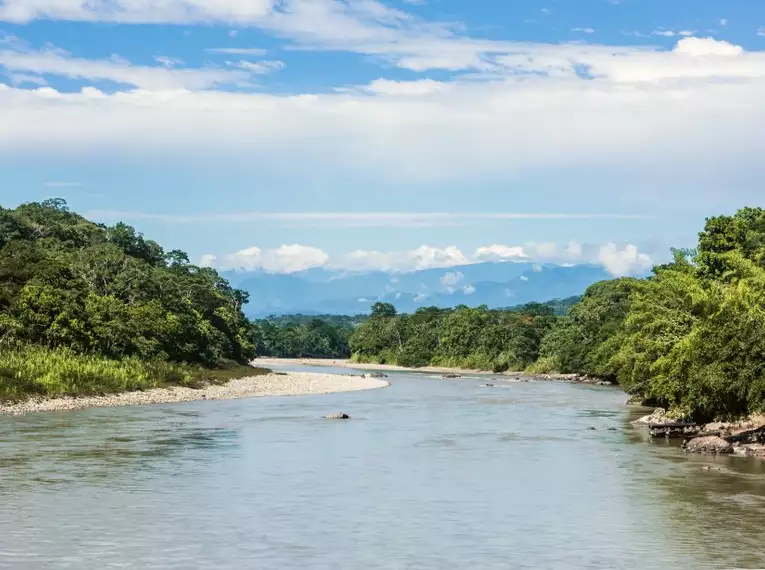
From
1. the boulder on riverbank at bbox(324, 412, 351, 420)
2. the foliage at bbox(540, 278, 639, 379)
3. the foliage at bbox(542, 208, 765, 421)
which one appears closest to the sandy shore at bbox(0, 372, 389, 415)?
the boulder on riverbank at bbox(324, 412, 351, 420)

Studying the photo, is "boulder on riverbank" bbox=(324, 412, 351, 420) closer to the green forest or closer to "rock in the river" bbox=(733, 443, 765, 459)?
the green forest

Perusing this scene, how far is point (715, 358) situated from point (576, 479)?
13750 mm

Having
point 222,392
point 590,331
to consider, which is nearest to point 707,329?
point 222,392

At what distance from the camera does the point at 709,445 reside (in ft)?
169

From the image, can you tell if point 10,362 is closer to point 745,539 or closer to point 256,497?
point 256,497

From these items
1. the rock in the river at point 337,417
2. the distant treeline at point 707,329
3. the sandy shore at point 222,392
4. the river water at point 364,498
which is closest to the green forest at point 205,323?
the distant treeline at point 707,329

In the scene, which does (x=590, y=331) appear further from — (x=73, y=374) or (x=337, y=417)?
(x=73, y=374)

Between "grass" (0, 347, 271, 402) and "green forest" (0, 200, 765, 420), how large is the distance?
0.51ft

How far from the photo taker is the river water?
29328mm

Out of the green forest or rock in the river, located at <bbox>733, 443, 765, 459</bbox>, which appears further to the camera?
the green forest

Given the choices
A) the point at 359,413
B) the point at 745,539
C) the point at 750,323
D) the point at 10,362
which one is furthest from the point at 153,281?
the point at 745,539

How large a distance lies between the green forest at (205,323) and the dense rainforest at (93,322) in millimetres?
166

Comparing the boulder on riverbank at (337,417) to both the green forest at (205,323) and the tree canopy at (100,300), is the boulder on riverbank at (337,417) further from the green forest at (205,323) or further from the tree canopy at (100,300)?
the tree canopy at (100,300)

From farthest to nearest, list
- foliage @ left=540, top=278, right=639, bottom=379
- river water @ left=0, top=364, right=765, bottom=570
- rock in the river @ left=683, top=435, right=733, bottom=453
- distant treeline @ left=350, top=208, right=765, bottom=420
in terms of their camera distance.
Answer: foliage @ left=540, top=278, right=639, bottom=379, distant treeline @ left=350, top=208, right=765, bottom=420, rock in the river @ left=683, top=435, right=733, bottom=453, river water @ left=0, top=364, right=765, bottom=570
